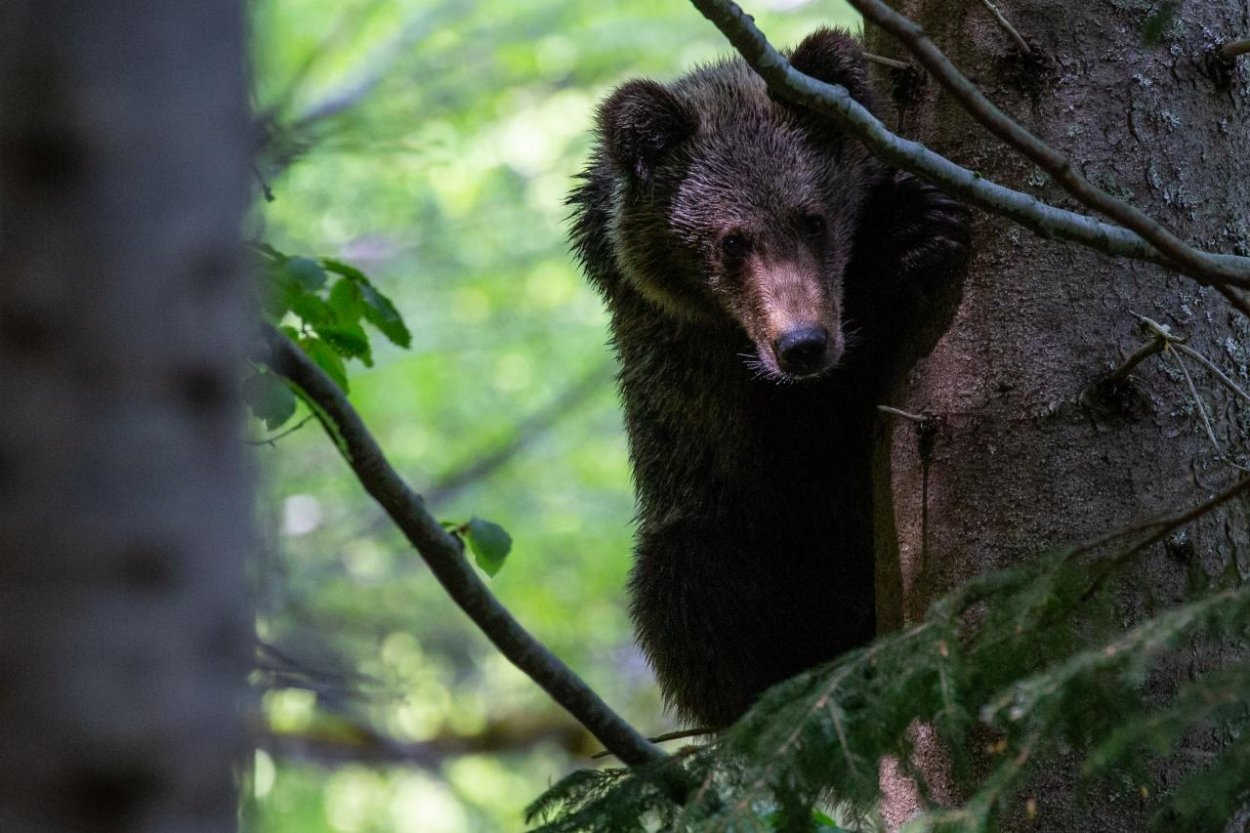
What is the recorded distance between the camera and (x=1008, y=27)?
10.2ft

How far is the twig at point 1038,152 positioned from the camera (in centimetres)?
224

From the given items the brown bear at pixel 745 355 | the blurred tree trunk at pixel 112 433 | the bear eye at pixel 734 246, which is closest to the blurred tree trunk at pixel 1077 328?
the brown bear at pixel 745 355

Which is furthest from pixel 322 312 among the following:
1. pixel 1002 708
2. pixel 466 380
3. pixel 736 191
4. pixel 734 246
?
pixel 466 380

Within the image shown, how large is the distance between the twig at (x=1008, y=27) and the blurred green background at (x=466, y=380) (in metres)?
8.12

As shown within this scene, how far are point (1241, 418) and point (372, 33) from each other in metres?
10.5

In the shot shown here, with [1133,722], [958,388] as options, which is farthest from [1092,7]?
[1133,722]

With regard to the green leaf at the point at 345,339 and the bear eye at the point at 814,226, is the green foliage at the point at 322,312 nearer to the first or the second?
the green leaf at the point at 345,339

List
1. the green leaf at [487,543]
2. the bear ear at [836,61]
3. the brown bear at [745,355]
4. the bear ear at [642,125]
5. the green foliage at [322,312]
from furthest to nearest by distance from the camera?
the bear ear at [642,125]
the bear ear at [836,61]
the brown bear at [745,355]
the green leaf at [487,543]
the green foliage at [322,312]

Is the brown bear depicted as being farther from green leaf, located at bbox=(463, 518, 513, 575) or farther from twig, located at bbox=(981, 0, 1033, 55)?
green leaf, located at bbox=(463, 518, 513, 575)

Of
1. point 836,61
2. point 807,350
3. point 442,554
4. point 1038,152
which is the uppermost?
point 836,61

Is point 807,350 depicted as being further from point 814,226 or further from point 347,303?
point 347,303

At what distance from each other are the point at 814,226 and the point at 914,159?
2.18m

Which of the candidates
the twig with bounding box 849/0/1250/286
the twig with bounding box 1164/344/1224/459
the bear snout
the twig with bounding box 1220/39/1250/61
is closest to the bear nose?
the bear snout

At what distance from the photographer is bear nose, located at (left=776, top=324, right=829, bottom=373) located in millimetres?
4008
